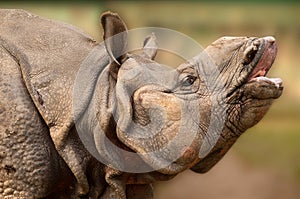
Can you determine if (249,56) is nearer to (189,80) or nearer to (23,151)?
(189,80)

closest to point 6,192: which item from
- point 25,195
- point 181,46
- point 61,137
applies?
point 25,195

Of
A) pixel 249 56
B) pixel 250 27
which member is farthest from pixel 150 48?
pixel 250 27

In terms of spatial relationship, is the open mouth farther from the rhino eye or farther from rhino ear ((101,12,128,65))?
rhino ear ((101,12,128,65))

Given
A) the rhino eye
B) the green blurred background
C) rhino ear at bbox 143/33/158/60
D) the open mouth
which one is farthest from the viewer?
the green blurred background

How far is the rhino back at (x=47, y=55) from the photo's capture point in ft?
8.46

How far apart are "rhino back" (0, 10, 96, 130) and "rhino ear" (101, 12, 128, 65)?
144 millimetres

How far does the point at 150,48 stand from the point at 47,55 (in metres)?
0.31

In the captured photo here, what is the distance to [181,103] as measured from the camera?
2.48 metres

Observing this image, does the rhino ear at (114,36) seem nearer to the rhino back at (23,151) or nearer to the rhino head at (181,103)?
the rhino head at (181,103)

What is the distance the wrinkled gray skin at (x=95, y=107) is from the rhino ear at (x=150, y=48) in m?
0.03

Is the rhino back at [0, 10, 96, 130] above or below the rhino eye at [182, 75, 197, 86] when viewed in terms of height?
below

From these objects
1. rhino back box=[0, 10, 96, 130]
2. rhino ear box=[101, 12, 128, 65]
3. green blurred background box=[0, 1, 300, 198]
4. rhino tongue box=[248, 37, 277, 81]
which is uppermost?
rhino tongue box=[248, 37, 277, 81]

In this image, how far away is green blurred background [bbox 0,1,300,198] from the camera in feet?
20.6

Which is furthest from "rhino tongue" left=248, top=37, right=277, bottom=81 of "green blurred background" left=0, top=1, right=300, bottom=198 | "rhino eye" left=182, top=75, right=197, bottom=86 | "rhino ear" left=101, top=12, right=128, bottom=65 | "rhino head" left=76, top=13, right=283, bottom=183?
"green blurred background" left=0, top=1, right=300, bottom=198
